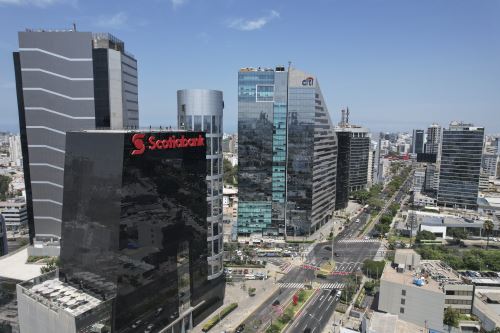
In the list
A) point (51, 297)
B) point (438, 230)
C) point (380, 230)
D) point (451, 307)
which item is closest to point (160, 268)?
point (51, 297)

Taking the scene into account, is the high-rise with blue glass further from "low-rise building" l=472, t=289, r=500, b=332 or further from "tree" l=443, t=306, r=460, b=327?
"tree" l=443, t=306, r=460, b=327

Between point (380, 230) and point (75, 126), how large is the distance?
125337 mm

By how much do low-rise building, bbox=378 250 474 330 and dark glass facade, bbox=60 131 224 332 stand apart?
43381mm

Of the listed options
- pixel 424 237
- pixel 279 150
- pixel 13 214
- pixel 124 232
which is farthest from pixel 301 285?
pixel 13 214

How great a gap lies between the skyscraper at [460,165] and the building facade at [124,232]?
159249mm

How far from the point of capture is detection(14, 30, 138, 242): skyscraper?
97.9 m

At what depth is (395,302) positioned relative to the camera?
7250 centimetres

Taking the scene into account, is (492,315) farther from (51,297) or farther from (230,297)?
(51,297)

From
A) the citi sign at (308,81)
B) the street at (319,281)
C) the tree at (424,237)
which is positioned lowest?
the street at (319,281)

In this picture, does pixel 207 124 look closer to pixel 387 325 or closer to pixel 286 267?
pixel 387 325

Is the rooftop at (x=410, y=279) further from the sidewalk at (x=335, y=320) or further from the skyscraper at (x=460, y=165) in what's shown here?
the skyscraper at (x=460, y=165)

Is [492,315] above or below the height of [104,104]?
below

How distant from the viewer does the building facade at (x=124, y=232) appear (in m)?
48.7

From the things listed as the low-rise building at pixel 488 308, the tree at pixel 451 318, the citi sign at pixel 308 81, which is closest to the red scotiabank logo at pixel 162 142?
the tree at pixel 451 318
